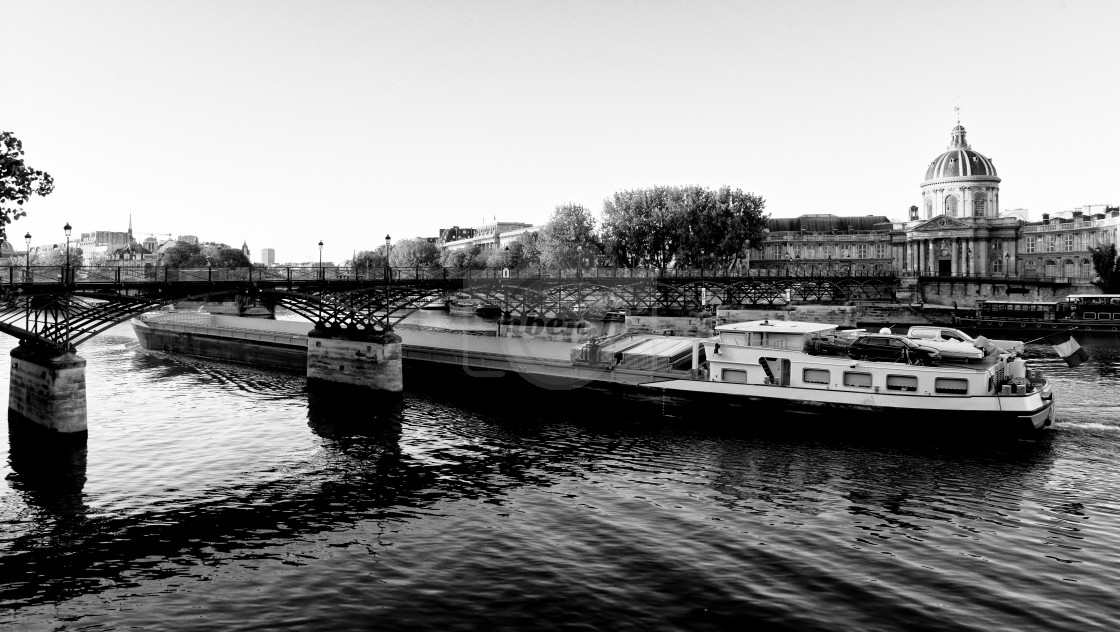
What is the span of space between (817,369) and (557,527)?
21.5 metres

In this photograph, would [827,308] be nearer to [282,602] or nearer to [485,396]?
[485,396]

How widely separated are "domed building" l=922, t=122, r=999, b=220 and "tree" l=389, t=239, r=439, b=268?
100042mm

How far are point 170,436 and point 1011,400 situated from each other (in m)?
37.2

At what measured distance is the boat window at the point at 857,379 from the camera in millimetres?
41438

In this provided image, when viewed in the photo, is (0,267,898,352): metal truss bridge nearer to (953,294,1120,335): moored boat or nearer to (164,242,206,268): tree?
(953,294,1120,335): moored boat

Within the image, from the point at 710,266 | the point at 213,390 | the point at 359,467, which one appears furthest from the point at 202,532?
the point at 710,266

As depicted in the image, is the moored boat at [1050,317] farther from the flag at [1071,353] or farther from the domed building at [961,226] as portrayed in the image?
the domed building at [961,226]

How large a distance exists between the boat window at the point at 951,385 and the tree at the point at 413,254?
13852 centimetres

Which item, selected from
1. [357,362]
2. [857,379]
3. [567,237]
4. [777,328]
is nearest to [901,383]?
[857,379]

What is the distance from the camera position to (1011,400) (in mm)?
37062

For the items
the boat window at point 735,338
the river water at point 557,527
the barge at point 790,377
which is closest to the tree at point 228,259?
the barge at point 790,377

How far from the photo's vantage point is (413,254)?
577ft

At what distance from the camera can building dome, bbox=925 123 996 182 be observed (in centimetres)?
16900

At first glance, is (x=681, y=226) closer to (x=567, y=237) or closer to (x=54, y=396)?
(x=567, y=237)
